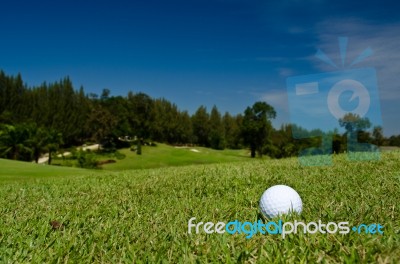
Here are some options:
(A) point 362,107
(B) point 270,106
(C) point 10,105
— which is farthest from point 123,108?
(A) point 362,107

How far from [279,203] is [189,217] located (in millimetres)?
901

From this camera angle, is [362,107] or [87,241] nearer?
[87,241]

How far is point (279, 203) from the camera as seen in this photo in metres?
3.33

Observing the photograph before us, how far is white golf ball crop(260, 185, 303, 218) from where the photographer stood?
328 cm

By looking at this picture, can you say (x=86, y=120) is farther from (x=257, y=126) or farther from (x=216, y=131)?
(x=257, y=126)

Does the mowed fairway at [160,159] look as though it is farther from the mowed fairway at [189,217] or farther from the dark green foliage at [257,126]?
the mowed fairway at [189,217]

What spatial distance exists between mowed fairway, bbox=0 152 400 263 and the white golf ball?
12 cm

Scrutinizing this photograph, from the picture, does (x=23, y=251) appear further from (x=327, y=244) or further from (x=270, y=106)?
(x=270, y=106)

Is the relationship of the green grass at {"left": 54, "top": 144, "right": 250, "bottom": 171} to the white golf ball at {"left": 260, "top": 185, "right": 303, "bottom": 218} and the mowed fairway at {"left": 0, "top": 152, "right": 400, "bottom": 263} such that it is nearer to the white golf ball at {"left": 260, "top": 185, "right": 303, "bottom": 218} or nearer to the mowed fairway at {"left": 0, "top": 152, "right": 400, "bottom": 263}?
the mowed fairway at {"left": 0, "top": 152, "right": 400, "bottom": 263}

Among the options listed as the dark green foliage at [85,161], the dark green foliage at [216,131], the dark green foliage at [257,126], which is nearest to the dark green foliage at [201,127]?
the dark green foliage at [216,131]

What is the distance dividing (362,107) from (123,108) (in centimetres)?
6371

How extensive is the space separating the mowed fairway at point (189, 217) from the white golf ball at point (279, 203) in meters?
0.12

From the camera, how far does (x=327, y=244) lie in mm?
2355

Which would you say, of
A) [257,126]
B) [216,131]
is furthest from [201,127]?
[257,126]
